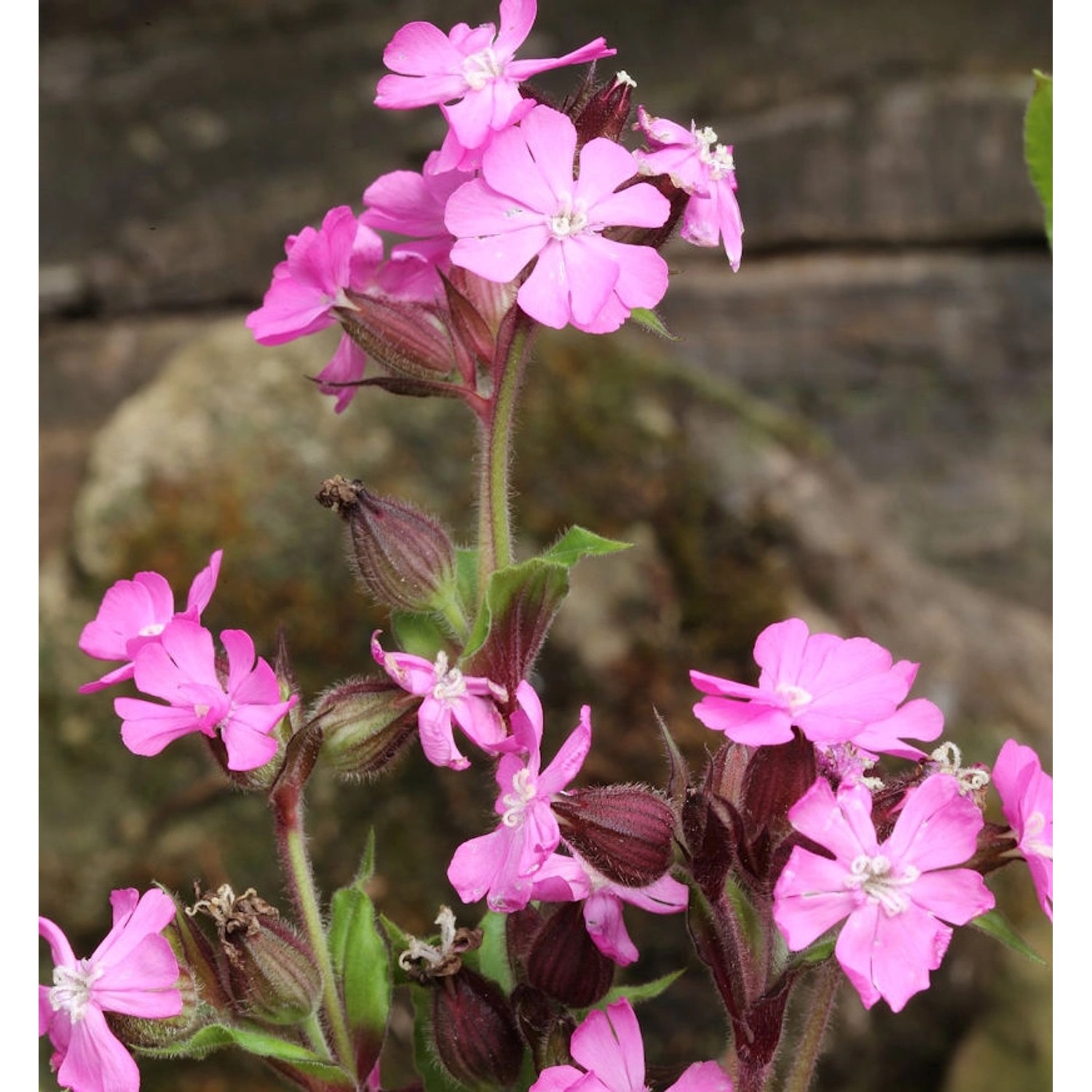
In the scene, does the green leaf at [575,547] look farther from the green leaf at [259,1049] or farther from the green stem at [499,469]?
the green leaf at [259,1049]

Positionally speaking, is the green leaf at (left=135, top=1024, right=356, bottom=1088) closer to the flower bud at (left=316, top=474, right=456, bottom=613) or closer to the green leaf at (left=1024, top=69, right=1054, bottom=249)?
the flower bud at (left=316, top=474, right=456, bottom=613)

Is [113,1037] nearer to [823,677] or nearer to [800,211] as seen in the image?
[823,677]

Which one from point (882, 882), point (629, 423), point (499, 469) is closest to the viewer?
point (882, 882)

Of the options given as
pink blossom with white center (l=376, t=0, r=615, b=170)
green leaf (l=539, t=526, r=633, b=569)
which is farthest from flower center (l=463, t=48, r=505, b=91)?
green leaf (l=539, t=526, r=633, b=569)

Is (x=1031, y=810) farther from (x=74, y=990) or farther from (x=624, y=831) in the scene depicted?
(x=74, y=990)

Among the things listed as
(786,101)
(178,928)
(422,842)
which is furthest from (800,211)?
(178,928)

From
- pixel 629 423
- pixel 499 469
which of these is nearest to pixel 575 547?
pixel 499 469
